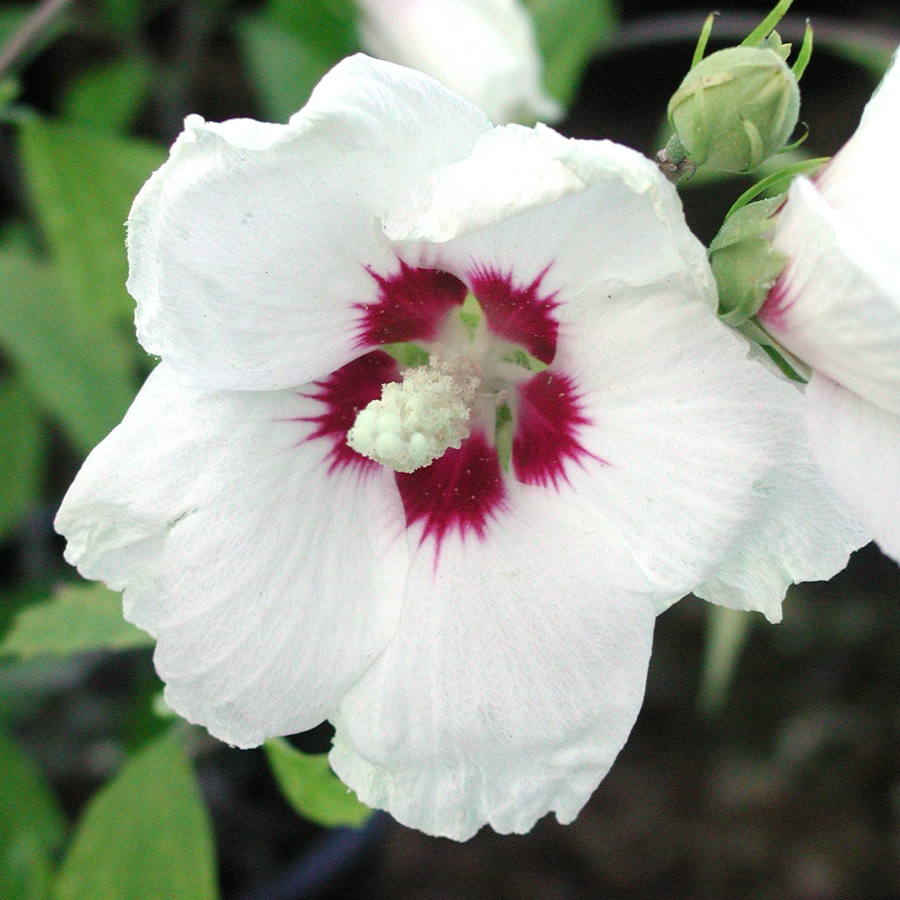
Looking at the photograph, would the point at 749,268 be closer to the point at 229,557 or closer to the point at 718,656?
the point at 229,557

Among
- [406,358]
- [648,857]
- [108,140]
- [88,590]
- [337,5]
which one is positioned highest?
[406,358]

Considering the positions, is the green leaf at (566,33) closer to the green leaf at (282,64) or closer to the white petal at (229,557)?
the green leaf at (282,64)

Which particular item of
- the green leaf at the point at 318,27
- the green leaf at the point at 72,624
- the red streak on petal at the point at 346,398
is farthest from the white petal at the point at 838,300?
the green leaf at the point at 318,27

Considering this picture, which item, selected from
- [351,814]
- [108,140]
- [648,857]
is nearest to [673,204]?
[351,814]

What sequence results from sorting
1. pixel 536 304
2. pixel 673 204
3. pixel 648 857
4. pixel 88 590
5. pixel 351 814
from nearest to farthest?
pixel 673 204, pixel 536 304, pixel 351 814, pixel 88 590, pixel 648 857

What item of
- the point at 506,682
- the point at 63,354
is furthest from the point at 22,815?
the point at 506,682

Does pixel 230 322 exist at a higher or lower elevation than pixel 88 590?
higher

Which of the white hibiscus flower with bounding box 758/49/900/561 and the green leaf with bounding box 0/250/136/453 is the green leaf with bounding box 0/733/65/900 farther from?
the white hibiscus flower with bounding box 758/49/900/561

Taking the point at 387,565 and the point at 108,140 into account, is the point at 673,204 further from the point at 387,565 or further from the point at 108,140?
the point at 108,140
